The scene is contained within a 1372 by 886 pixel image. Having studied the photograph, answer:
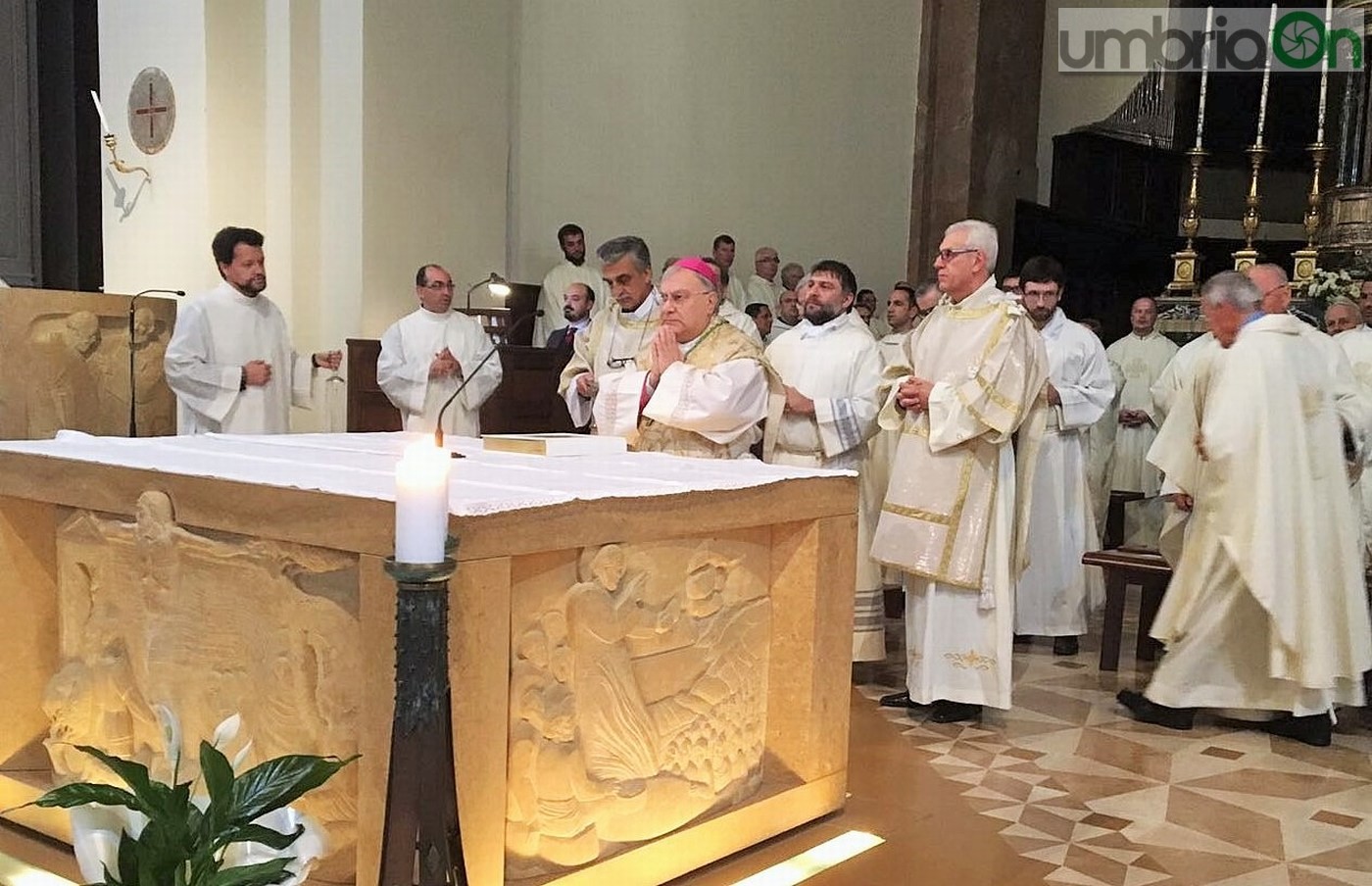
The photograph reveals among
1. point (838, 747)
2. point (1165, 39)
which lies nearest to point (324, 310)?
point (838, 747)

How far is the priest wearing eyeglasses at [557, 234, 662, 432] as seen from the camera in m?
5.07

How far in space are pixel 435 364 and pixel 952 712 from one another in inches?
135

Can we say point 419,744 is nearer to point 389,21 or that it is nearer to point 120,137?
point 389,21

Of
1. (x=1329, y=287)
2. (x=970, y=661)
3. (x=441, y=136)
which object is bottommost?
(x=970, y=661)

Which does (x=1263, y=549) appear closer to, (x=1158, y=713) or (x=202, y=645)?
(x=1158, y=713)

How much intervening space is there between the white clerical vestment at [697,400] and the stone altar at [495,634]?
2.78ft

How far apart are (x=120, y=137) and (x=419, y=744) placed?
857 cm

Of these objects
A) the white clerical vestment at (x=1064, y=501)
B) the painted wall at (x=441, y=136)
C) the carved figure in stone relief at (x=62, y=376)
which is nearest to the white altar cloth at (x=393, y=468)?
the carved figure in stone relief at (x=62, y=376)

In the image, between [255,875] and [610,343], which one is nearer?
[255,875]

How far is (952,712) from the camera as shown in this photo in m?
4.48

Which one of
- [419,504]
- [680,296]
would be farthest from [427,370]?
[419,504]

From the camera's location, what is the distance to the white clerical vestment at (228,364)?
5523 millimetres

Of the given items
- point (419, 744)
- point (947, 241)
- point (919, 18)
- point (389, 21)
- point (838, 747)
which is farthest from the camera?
point (919, 18)

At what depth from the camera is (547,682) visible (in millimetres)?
2168
